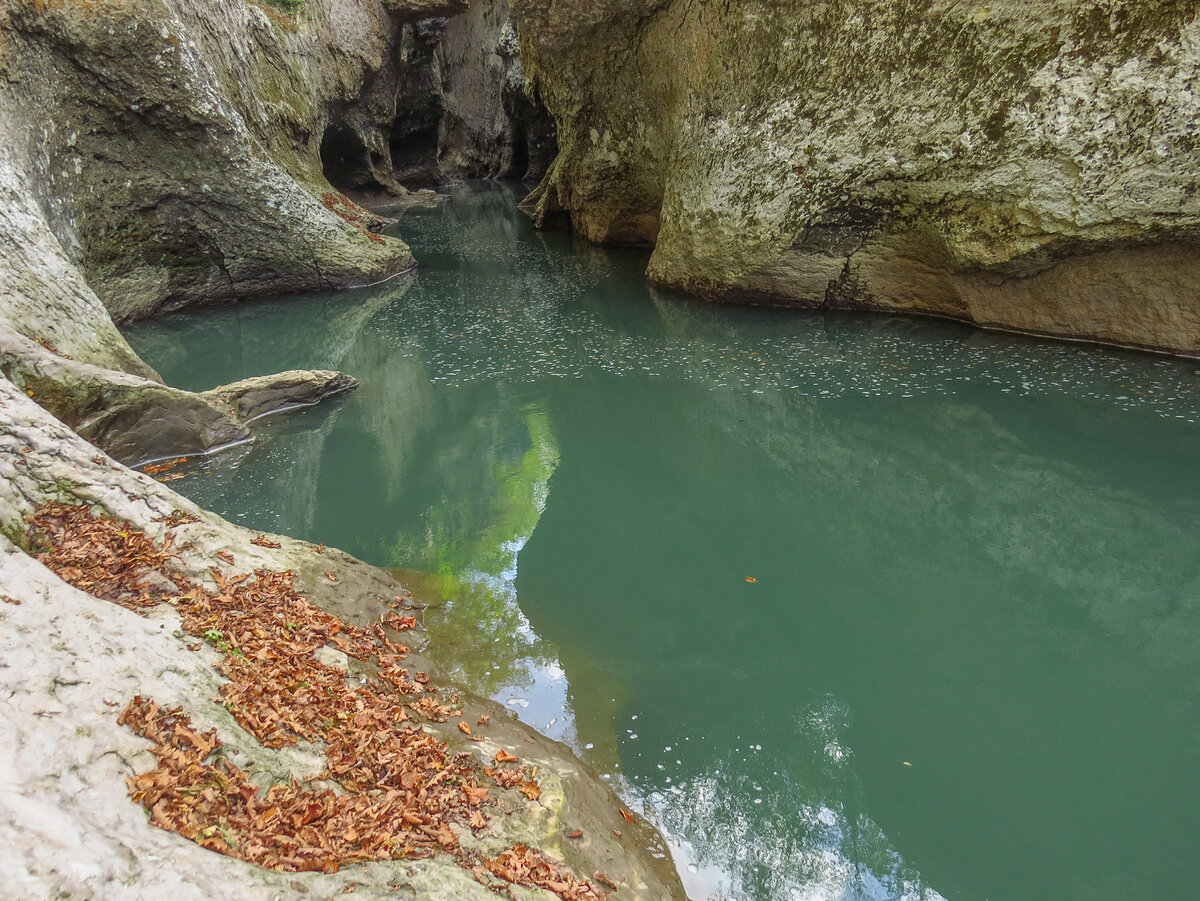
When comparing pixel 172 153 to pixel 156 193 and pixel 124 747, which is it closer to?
pixel 156 193

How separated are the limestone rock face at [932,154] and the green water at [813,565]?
2.29 ft

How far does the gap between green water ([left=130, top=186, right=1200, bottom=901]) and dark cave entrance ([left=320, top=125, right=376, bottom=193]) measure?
13866 millimetres

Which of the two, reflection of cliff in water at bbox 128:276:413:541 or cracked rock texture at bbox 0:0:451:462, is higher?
cracked rock texture at bbox 0:0:451:462

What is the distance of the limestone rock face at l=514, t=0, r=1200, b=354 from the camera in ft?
23.7

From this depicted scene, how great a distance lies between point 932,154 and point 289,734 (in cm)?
883

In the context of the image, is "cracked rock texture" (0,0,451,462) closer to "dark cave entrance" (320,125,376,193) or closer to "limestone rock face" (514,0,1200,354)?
"limestone rock face" (514,0,1200,354)

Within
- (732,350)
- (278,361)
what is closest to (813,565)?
(732,350)

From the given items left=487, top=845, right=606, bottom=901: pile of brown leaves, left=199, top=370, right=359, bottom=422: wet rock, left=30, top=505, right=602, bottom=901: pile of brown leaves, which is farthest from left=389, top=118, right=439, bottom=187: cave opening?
left=487, top=845, right=606, bottom=901: pile of brown leaves

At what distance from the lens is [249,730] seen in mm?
2754

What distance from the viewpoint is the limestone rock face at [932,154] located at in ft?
23.7

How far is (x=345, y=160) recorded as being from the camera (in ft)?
76.3

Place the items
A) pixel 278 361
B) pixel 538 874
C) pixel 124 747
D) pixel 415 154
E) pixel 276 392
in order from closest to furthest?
pixel 124 747 < pixel 538 874 < pixel 276 392 < pixel 278 361 < pixel 415 154

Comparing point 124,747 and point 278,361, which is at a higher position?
point 124,747

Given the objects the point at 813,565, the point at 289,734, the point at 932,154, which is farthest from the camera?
the point at 932,154
